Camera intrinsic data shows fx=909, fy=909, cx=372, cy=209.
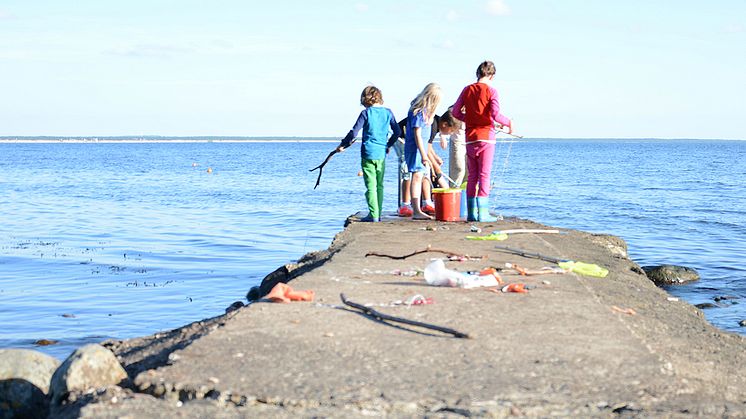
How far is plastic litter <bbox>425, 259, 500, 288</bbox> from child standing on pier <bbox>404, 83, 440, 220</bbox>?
4732 mm

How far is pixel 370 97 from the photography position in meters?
11.3

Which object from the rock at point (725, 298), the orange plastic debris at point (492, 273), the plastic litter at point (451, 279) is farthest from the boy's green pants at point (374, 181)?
the rock at point (725, 298)

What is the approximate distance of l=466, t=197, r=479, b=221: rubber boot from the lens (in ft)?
38.6

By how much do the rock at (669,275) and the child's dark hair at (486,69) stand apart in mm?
5029

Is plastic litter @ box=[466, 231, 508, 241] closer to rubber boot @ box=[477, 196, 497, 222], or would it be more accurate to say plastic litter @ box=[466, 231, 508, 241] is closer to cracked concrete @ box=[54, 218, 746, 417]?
rubber boot @ box=[477, 196, 497, 222]

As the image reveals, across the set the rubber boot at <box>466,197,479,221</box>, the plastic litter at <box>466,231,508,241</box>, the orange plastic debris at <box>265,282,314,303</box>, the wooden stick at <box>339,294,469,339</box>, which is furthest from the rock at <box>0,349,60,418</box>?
the rubber boot at <box>466,197,479,221</box>

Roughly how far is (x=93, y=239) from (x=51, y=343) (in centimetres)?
1069

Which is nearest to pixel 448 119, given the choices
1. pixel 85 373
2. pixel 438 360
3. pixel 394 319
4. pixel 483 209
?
pixel 483 209

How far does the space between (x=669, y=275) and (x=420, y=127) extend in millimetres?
5244

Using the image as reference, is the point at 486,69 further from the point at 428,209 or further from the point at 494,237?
the point at 428,209

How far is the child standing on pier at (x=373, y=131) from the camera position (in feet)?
36.7

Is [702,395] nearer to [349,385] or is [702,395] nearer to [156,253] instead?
[349,385]

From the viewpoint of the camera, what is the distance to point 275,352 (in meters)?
4.79

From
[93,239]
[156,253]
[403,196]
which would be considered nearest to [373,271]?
[403,196]
